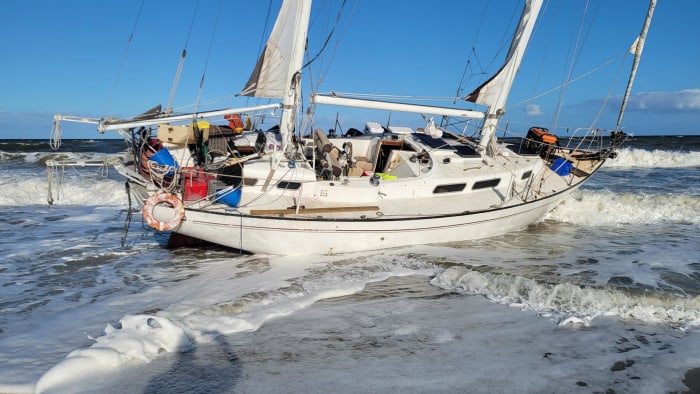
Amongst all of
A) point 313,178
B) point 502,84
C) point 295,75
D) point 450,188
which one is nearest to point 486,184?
point 450,188

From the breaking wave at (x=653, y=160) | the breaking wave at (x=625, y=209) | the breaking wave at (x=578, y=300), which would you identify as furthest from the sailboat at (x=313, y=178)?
the breaking wave at (x=653, y=160)

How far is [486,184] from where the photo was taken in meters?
12.0

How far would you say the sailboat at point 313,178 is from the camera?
29.9 feet

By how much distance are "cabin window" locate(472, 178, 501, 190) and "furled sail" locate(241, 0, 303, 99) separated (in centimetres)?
559

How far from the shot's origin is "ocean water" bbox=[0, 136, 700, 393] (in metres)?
5.00

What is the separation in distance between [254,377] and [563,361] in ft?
12.3

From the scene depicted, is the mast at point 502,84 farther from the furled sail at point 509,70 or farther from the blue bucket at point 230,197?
the blue bucket at point 230,197

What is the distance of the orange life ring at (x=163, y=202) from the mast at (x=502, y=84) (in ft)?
27.9

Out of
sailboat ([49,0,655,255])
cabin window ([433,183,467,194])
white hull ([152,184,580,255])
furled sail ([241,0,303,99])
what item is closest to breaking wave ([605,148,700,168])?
sailboat ([49,0,655,255])

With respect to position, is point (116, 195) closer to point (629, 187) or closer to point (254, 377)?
point (254, 377)

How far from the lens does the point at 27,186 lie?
64.9ft

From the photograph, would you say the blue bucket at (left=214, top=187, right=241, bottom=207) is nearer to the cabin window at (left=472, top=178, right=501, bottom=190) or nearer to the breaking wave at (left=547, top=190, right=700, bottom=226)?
the cabin window at (left=472, top=178, right=501, bottom=190)

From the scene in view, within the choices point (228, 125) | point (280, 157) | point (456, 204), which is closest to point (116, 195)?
point (228, 125)

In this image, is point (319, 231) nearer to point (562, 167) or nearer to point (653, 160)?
point (562, 167)
